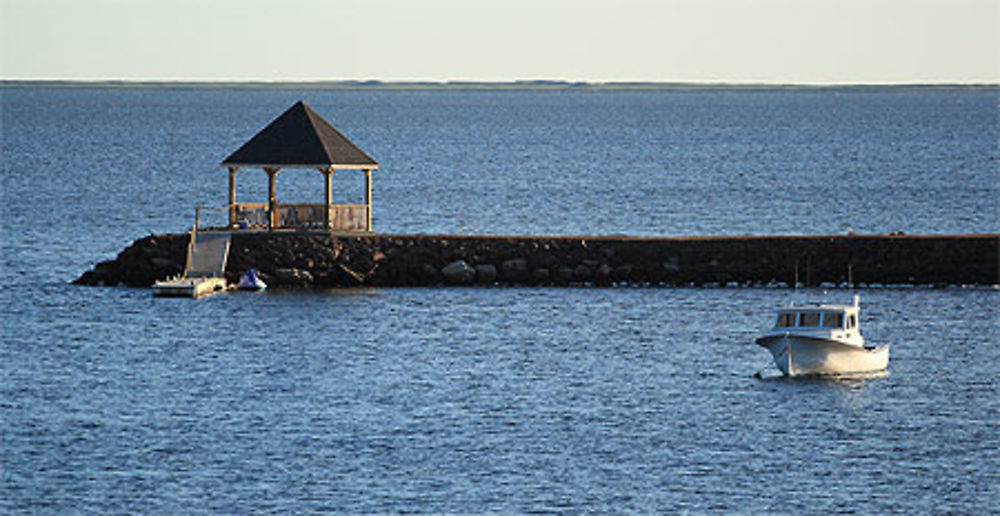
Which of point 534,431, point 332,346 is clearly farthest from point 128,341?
point 534,431

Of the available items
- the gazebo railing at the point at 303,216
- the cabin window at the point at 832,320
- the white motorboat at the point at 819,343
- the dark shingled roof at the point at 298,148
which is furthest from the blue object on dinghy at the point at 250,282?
the cabin window at the point at 832,320

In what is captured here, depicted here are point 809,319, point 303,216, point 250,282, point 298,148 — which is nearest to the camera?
point 809,319

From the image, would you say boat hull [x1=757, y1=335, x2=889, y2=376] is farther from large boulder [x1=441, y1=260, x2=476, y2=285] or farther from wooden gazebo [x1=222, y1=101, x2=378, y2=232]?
wooden gazebo [x1=222, y1=101, x2=378, y2=232]

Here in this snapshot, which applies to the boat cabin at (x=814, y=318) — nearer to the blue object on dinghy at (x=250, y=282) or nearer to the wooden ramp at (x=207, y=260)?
the blue object on dinghy at (x=250, y=282)

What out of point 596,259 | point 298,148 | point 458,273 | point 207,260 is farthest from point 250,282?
point 596,259

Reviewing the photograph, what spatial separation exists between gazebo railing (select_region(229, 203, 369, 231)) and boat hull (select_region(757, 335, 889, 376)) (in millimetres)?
19837

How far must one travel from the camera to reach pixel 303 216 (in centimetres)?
6794

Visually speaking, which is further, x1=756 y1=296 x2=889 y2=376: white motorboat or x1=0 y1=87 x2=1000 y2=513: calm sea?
x1=756 y1=296 x2=889 y2=376: white motorboat

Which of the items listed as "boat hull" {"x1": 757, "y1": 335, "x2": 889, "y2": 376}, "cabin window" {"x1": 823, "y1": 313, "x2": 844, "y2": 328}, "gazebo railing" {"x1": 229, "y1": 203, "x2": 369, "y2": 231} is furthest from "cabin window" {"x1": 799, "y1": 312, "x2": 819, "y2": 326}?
"gazebo railing" {"x1": 229, "y1": 203, "x2": 369, "y2": 231}

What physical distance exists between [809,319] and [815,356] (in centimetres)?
108

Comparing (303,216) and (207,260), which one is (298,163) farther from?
(207,260)

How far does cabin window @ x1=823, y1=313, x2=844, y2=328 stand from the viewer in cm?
5319

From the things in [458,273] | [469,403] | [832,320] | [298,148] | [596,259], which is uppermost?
[298,148]

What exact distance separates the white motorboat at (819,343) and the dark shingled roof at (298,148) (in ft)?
66.2
